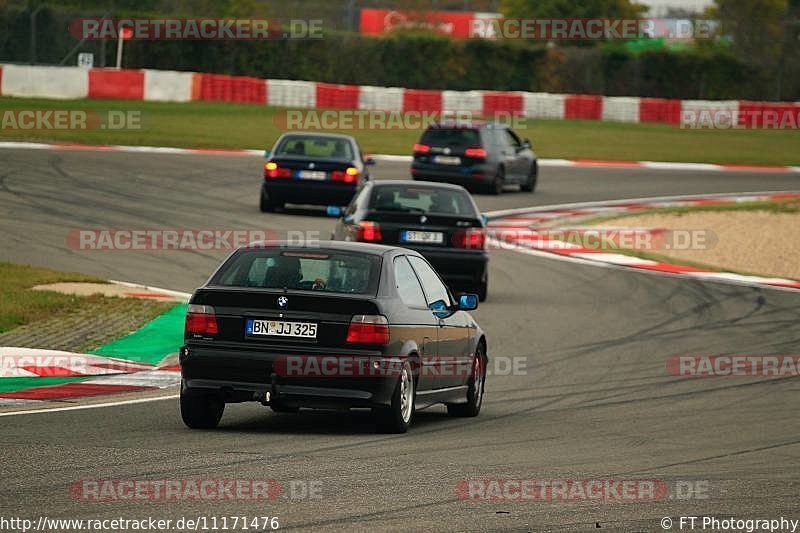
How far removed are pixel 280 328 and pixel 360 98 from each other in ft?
122

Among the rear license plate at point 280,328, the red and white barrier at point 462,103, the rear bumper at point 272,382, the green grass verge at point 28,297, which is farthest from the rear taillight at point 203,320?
the red and white barrier at point 462,103

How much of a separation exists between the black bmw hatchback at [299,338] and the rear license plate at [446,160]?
20634 mm

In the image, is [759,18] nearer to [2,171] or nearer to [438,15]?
[438,15]

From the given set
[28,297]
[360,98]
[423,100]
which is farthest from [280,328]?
[423,100]

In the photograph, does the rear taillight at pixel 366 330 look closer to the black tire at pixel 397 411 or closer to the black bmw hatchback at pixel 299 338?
the black bmw hatchback at pixel 299 338

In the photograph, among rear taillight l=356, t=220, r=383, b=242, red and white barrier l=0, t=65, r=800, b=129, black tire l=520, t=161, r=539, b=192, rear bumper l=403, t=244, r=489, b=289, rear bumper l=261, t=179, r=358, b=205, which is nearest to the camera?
rear taillight l=356, t=220, r=383, b=242

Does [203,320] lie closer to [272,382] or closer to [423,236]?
[272,382]

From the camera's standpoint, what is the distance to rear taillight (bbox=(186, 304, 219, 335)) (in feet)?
32.2

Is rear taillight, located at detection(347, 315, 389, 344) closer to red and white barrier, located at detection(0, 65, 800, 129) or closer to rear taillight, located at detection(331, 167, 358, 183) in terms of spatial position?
rear taillight, located at detection(331, 167, 358, 183)

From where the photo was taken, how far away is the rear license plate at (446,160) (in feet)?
101

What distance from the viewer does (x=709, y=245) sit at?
26469 millimetres

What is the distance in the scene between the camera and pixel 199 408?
1002 cm

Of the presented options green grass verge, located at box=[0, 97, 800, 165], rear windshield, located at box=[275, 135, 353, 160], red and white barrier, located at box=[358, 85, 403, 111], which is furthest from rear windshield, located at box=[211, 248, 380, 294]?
red and white barrier, located at box=[358, 85, 403, 111]

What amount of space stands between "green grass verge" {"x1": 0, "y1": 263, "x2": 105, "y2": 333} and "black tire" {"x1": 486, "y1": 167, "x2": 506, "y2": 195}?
14.6 metres
